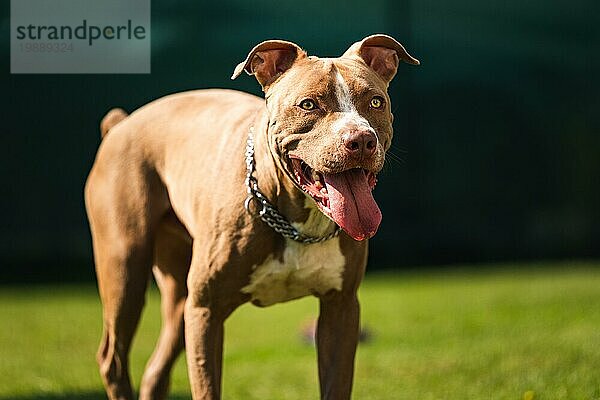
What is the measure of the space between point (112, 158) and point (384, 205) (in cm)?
478

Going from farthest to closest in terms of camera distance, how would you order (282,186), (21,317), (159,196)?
(21,317), (159,196), (282,186)

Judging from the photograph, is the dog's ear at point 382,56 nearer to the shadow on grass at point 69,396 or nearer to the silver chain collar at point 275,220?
the silver chain collar at point 275,220

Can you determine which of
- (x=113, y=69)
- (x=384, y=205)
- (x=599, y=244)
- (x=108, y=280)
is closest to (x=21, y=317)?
(x=113, y=69)

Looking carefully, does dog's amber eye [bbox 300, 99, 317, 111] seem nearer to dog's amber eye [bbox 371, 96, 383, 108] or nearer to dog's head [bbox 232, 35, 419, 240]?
dog's head [bbox 232, 35, 419, 240]

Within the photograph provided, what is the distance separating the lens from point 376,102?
132 inches

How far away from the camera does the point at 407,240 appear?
9281 mm

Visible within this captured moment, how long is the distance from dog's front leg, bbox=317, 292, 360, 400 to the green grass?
109cm

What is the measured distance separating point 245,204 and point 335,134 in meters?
0.55

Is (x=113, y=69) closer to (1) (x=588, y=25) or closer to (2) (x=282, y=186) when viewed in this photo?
(1) (x=588, y=25)

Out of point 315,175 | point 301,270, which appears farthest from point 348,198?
point 301,270

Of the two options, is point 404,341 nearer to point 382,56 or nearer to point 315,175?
point 382,56

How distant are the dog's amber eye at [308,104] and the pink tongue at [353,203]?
0.21 metres

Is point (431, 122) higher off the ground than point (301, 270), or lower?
lower

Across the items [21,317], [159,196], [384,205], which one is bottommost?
[21,317]
